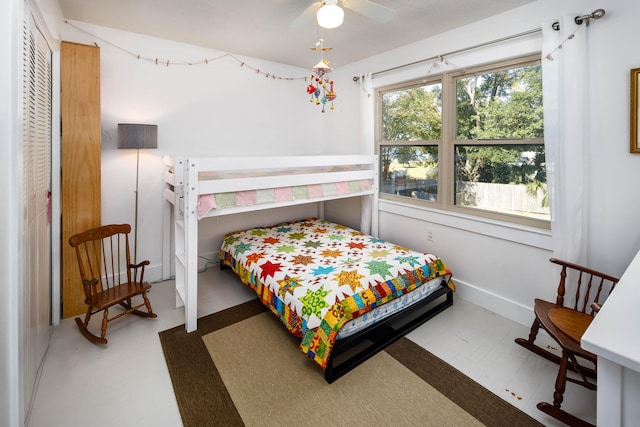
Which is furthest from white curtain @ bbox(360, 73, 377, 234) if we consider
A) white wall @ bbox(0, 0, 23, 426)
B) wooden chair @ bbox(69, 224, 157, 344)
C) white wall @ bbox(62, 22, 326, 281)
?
white wall @ bbox(0, 0, 23, 426)

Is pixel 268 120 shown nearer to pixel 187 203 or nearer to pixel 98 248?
pixel 187 203

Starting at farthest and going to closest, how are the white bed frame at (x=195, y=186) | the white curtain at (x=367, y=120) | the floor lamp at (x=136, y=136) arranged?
1. the white curtain at (x=367, y=120)
2. the floor lamp at (x=136, y=136)
3. the white bed frame at (x=195, y=186)

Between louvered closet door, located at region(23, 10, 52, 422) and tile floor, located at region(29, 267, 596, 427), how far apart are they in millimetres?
135

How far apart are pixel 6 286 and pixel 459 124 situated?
319 centimetres

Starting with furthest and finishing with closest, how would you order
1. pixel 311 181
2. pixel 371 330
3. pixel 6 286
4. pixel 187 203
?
pixel 311 181, pixel 187 203, pixel 371 330, pixel 6 286

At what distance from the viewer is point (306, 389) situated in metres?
1.82

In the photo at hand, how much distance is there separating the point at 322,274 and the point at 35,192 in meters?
1.79

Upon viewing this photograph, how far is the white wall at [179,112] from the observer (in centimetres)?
288

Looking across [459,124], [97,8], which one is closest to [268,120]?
[97,8]

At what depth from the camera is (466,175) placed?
9.53 ft

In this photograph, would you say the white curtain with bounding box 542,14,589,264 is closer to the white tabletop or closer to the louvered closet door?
the white tabletop

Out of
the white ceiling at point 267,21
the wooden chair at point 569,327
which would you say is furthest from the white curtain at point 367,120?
the wooden chair at point 569,327

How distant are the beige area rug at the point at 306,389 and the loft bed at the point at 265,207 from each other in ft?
0.45

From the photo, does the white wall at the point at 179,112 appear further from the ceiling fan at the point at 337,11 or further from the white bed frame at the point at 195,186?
the ceiling fan at the point at 337,11
